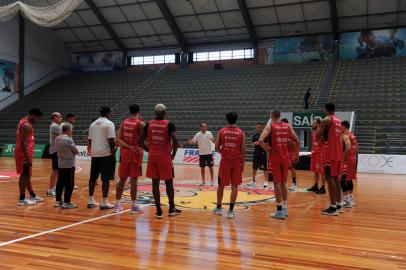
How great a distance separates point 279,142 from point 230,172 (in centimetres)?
93

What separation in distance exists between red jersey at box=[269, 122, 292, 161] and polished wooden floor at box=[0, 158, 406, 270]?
3.26 feet

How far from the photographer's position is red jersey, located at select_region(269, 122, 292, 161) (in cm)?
644

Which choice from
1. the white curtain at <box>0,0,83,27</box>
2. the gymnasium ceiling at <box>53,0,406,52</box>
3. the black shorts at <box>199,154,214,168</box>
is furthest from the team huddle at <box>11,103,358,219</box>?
the gymnasium ceiling at <box>53,0,406,52</box>

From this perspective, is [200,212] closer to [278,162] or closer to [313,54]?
[278,162]

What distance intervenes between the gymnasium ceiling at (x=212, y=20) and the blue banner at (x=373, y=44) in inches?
17.1

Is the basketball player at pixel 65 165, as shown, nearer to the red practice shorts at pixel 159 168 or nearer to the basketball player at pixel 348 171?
the red practice shorts at pixel 159 168

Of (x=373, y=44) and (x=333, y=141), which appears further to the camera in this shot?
(x=373, y=44)

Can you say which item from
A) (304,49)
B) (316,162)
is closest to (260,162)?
(316,162)

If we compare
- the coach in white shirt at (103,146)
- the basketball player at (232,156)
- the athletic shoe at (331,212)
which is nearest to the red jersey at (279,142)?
the basketball player at (232,156)

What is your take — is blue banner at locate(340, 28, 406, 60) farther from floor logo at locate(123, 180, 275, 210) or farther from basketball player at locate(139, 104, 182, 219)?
basketball player at locate(139, 104, 182, 219)

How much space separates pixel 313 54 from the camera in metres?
26.4

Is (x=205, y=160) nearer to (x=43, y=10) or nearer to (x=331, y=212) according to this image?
(x=331, y=212)

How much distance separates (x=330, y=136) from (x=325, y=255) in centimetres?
278

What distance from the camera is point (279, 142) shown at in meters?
6.45
